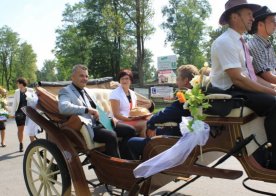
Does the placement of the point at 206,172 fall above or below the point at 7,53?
below

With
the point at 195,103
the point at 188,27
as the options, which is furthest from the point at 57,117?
the point at 188,27

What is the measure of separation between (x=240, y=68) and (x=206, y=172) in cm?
88

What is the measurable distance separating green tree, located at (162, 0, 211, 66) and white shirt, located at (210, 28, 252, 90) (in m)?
46.9

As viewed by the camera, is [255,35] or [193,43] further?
[193,43]

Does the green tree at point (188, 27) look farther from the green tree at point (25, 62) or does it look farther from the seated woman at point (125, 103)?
the seated woman at point (125, 103)

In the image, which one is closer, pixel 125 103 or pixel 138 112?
pixel 138 112

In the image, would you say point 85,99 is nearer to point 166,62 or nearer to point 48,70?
point 166,62

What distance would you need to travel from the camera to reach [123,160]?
3.85 m

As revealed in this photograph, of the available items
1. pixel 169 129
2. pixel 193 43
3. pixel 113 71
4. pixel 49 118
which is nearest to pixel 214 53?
pixel 169 129

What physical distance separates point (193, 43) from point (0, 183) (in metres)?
46.0

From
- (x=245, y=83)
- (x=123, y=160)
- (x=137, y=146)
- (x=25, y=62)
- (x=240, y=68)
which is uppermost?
(x=25, y=62)

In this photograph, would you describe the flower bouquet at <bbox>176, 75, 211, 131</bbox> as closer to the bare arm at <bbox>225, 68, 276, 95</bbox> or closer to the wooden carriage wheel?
the bare arm at <bbox>225, 68, 276, 95</bbox>

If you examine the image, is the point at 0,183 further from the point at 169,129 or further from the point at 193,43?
the point at 193,43

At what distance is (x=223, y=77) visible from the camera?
126 inches
